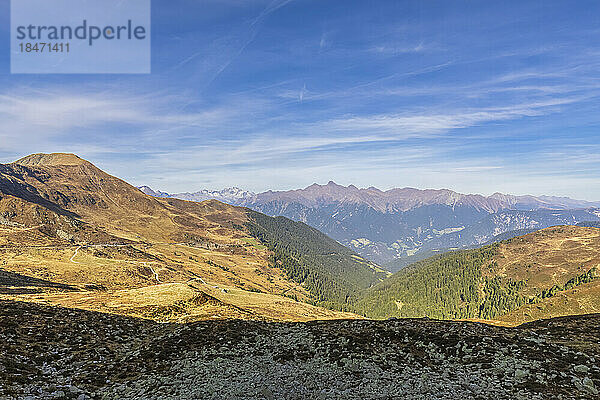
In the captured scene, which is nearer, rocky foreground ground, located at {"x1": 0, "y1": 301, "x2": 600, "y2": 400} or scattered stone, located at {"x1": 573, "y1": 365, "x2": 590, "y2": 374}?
rocky foreground ground, located at {"x1": 0, "y1": 301, "x2": 600, "y2": 400}

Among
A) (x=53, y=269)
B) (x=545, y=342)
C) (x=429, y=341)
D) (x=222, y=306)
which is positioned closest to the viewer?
(x=545, y=342)

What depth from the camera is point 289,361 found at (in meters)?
27.7

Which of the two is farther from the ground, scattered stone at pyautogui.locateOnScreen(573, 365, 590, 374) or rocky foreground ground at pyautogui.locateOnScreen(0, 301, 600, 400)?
scattered stone at pyautogui.locateOnScreen(573, 365, 590, 374)

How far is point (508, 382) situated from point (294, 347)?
17958 millimetres

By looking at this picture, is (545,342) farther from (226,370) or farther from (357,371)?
(226,370)

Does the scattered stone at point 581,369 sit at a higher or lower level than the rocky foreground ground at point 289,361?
higher

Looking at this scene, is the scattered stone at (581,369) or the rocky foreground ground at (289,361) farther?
the scattered stone at (581,369)

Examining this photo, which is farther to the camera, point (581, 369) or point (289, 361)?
point (289, 361)

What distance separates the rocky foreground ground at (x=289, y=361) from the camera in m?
21.5

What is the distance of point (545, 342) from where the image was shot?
1084 inches

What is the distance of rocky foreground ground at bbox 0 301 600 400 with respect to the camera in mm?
21500

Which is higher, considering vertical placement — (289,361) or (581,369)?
(581,369)

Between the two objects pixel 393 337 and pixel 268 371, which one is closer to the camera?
pixel 268 371

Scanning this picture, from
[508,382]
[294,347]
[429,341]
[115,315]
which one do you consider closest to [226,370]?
[294,347]
